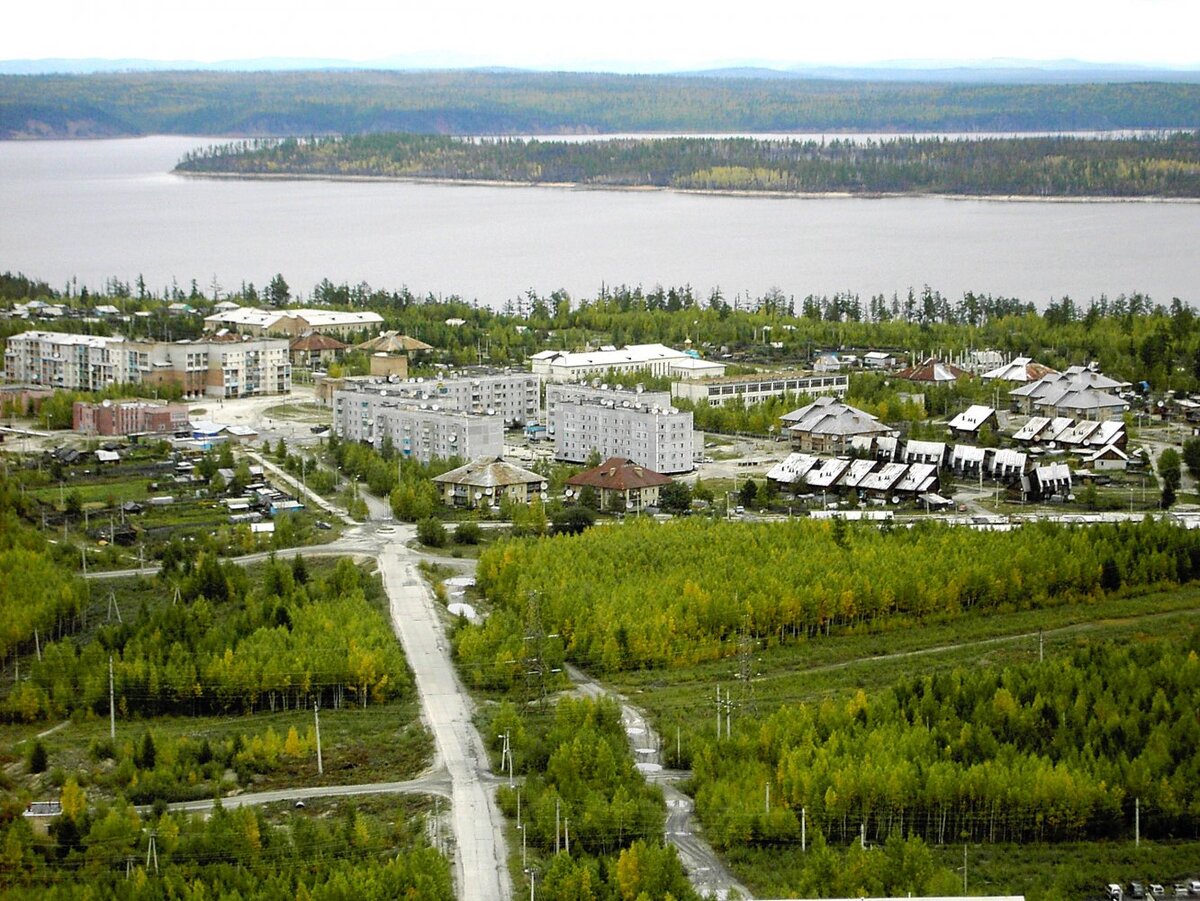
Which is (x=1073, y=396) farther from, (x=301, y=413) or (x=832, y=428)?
(x=301, y=413)

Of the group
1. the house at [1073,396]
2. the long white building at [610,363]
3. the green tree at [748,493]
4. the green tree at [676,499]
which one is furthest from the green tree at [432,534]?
the house at [1073,396]

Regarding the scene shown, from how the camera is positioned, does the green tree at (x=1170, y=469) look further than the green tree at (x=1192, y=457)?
No

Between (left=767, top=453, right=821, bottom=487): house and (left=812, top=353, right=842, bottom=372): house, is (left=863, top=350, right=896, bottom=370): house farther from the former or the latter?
(left=767, top=453, right=821, bottom=487): house

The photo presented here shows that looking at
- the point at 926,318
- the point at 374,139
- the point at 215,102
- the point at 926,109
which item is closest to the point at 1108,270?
the point at 926,318

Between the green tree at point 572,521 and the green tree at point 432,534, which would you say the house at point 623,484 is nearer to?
the green tree at point 572,521

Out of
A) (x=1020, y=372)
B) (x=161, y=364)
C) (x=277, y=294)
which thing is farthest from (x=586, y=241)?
(x=1020, y=372)

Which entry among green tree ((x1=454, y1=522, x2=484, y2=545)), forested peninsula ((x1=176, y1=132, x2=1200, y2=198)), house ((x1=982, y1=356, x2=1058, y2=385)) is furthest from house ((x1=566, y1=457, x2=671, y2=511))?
forested peninsula ((x1=176, y1=132, x2=1200, y2=198))

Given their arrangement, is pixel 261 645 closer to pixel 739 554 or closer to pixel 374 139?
pixel 739 554
